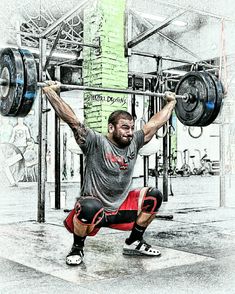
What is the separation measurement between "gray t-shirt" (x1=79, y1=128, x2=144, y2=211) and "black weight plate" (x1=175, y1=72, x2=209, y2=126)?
3.56 feet

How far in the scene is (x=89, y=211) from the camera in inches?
96.2

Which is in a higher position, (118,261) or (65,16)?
(65,16)

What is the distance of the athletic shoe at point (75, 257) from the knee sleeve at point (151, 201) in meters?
0.45

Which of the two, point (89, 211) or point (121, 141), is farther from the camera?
point (121, 141)

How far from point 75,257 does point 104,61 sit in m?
3.14

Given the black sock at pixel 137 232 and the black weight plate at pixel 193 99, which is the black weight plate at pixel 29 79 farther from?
the black weight plate at pixel 193 99

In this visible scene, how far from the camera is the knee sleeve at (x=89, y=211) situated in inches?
96.3

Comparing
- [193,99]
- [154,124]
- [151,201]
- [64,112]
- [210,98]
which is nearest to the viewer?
[64,112]

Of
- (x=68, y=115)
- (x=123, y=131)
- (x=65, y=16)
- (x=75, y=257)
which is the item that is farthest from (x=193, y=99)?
(x=75, y=257)

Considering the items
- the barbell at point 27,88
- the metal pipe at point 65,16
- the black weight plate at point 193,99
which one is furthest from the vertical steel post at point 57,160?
the barbell at point 27,88

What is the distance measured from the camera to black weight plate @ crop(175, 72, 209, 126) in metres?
3.49

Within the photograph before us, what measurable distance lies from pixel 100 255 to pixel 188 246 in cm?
63

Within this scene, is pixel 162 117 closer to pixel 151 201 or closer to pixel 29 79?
pixel 151 201

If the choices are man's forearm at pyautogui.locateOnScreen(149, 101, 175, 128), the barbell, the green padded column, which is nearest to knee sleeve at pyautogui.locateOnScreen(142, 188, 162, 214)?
man's forearm at pyautogui.locateOnScreen(149, 101, 175, 128)
